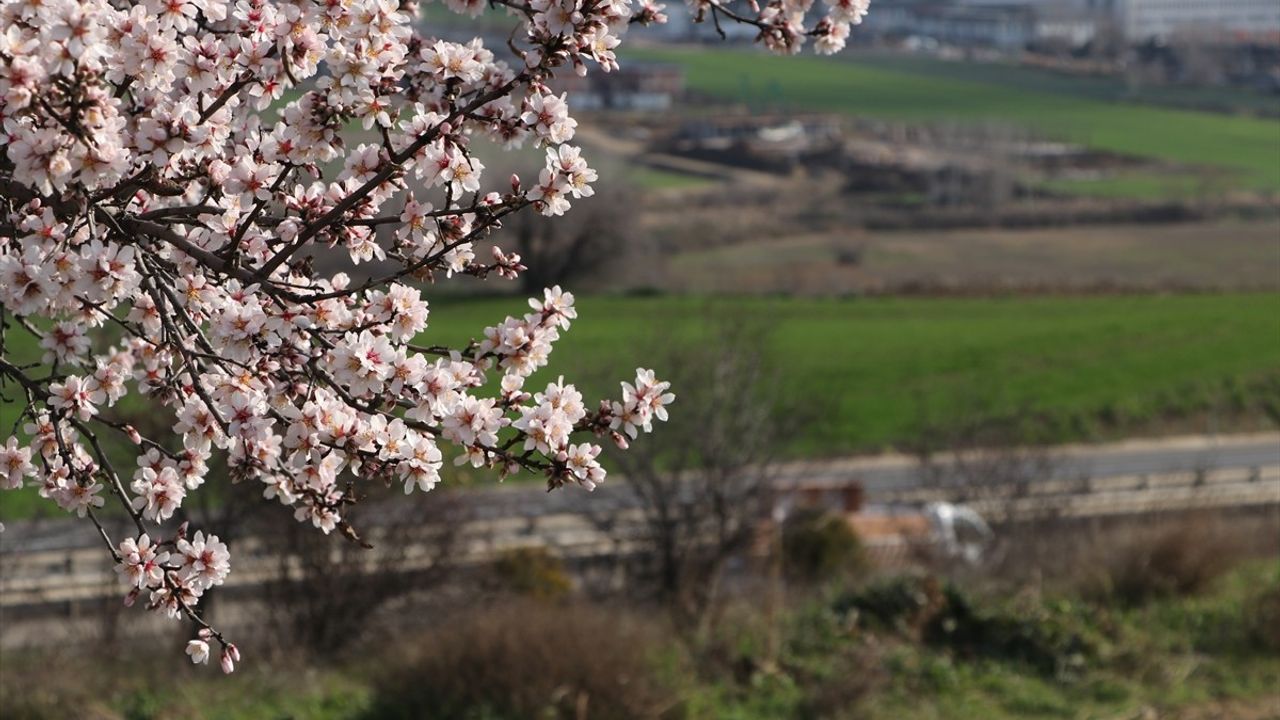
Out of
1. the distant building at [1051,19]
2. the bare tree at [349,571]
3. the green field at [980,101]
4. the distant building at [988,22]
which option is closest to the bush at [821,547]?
the bare tree at [349,571]

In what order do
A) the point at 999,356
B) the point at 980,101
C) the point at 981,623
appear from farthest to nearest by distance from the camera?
the point at 980,101, the point at 999,356, the point at 981,623

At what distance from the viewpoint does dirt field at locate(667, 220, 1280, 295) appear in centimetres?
3875

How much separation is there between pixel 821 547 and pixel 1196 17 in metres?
28.3

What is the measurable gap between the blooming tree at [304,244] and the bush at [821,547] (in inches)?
646

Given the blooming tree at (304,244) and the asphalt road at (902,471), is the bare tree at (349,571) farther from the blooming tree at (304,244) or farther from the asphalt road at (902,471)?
the blooming tree at (304,244)

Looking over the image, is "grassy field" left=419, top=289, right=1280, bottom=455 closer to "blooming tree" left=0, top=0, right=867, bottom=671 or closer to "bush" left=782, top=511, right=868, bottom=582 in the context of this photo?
"bush" left=782, top=511, right=868, bottom=582

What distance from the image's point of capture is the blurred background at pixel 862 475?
37.4ft

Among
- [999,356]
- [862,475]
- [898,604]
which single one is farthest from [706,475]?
[999,356]

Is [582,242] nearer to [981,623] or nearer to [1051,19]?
[1051,19]

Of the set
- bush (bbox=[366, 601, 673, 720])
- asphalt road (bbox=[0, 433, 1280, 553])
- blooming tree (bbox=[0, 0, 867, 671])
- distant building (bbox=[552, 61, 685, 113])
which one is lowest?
asphalt road (bbox=[0, 433, 1280, 553])

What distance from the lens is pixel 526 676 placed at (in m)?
10.2

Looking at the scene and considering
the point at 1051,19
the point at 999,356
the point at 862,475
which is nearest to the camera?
the point at 862,475

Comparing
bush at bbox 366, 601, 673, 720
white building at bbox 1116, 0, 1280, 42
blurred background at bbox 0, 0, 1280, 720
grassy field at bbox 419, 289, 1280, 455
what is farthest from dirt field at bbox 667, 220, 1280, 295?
bush at bbox 366, 601, 673, 720

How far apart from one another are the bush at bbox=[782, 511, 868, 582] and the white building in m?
8.45
